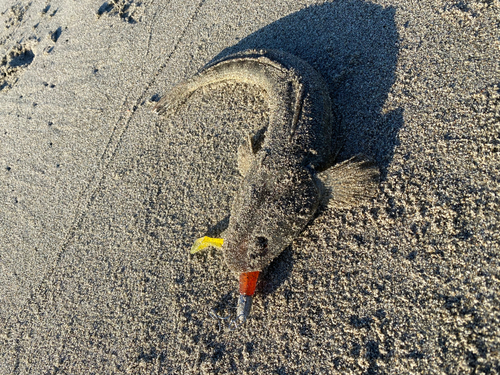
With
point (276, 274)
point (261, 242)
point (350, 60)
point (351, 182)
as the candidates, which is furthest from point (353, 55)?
point (276, 274)

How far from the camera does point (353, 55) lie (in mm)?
3996

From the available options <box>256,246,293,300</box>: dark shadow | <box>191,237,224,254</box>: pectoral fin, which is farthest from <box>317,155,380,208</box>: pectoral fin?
<box>191,237,224,254</box>: pectoral fin

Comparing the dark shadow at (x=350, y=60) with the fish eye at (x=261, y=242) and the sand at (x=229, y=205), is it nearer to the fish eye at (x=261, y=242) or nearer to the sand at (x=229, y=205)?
the sand at (x=229, y=205)

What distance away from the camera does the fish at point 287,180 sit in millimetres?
3043

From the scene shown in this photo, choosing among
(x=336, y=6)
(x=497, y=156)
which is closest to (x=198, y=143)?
(x=336, y=6)

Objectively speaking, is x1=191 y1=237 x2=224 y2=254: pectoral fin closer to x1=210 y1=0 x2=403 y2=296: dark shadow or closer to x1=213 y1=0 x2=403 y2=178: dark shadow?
x1=210 y1=0 x2=403 y2=296: dark shadow

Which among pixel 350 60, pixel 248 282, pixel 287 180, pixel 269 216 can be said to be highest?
pixel 350 60

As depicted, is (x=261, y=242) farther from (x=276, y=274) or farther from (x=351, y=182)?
(x=351, y=182)

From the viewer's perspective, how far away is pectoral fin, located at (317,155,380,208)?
124 inches

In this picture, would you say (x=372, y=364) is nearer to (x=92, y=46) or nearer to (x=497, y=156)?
(x=497, y=156)

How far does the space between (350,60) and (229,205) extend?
2.11 metres

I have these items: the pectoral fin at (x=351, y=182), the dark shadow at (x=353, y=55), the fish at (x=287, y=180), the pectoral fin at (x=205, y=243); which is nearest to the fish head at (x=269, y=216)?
the fish at (x=287, y=180)

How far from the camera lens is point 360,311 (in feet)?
9.37

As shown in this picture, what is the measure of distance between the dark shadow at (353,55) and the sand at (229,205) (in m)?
0.02
